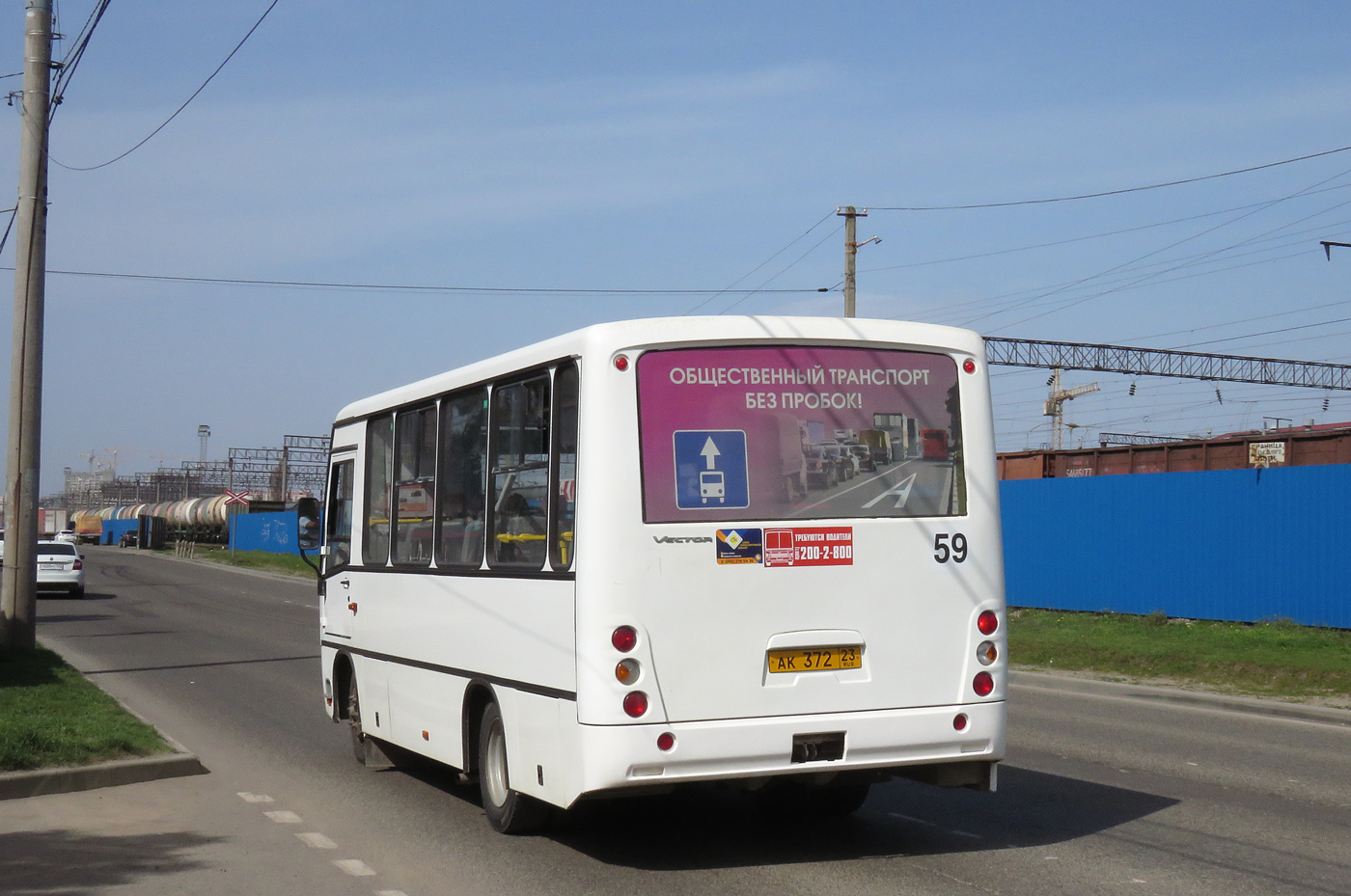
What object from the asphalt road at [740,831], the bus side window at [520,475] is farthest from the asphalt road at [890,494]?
the asphalt road at [740,831]

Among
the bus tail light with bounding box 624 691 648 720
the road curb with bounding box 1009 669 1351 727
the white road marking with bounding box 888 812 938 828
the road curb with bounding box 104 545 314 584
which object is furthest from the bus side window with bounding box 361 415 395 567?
the road curb with bounding box 104 545 314 584

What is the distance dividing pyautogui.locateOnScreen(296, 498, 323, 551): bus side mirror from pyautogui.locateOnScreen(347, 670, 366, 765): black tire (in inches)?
45.3

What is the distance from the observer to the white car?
116ft

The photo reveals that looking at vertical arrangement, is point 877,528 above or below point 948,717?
above

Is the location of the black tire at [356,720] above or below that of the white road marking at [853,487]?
below

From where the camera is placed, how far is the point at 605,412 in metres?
6.82

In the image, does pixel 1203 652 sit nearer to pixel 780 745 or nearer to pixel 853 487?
pixel 853 487

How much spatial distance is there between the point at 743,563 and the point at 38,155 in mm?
13648

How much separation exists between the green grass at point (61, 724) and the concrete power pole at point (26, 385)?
4.90 feet

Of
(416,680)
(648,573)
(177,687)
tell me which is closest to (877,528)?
(648,573)

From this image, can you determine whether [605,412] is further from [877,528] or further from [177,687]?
[177,687]

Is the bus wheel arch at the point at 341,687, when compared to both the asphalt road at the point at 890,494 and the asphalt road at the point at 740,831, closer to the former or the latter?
the asphalt road at the point at 740,831

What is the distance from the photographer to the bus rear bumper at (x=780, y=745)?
6.58 metres

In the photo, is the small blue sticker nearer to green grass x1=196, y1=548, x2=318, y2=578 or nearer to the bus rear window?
the bus rear window
